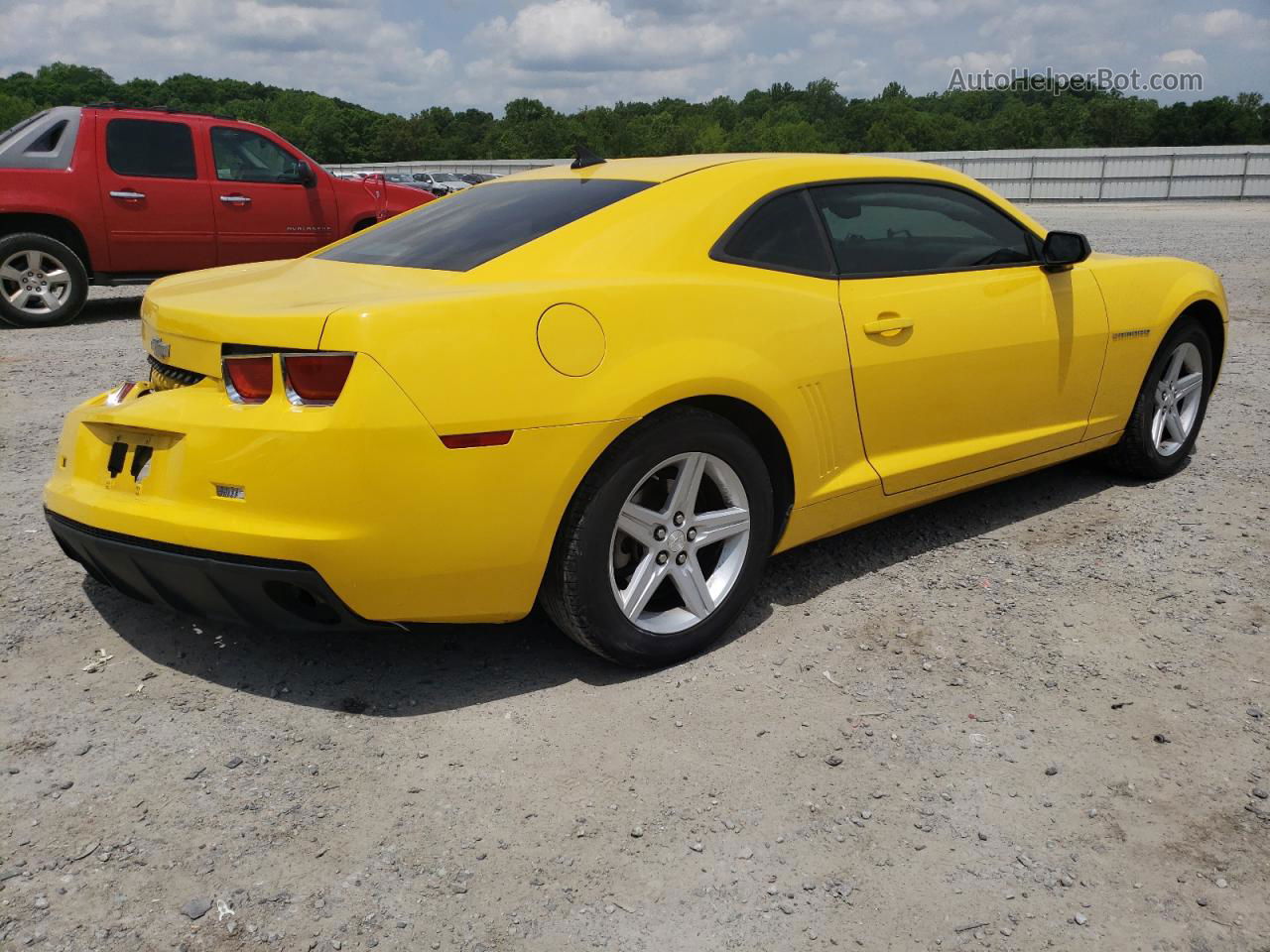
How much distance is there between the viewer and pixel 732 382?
130 inches

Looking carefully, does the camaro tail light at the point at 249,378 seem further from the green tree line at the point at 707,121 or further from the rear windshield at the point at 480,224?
the green tree line at the point at 707,121

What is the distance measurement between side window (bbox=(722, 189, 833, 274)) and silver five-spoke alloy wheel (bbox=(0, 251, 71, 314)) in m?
8.07

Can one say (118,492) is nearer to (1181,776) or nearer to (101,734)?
(101,734)

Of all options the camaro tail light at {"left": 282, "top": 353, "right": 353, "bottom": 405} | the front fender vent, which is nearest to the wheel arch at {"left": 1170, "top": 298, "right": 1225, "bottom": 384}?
the camaro tail light at {"left": 282, "top": 353, "right": 353, "bottom": 405}

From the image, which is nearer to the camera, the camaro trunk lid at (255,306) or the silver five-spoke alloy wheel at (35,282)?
the camaro trunk lid at (255,306)

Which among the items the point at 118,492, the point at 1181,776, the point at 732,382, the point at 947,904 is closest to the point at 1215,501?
the point at 1181,776

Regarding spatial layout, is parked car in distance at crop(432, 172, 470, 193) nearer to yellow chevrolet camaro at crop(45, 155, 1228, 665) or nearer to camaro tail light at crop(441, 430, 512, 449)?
yellow chevrolet camaro at crop(45, 155, 1228, 665)

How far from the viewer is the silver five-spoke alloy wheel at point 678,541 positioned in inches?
129

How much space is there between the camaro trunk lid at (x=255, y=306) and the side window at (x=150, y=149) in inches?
282

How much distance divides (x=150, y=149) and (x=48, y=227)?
1117 millimetres

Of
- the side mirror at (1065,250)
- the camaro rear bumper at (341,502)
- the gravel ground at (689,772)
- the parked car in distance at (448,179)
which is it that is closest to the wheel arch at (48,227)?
the gravel ground at (689,772)

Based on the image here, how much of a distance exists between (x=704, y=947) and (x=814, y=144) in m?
68.0

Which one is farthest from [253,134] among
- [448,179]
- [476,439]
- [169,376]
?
[448,179]

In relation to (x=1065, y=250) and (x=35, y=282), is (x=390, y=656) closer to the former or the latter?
(x=1065, y=250)
